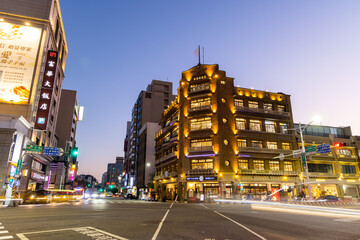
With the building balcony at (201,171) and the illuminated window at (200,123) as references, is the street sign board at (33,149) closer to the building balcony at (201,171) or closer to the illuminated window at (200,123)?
the building balcony at (201,171)

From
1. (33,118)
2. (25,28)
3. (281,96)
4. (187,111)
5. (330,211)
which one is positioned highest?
(25,28)

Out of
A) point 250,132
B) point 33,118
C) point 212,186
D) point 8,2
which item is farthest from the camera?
point 250,132

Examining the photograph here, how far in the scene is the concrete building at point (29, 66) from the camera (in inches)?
1372

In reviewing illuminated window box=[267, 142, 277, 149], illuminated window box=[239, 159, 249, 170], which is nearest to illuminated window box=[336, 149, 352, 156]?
illuminated window box=[267, 142, 277, 149]

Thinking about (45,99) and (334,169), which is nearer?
(45,99)

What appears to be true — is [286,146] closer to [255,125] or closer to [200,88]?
[255,125]

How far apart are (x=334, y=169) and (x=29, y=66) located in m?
65.0

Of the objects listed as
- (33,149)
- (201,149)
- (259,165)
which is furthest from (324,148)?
(33,149)

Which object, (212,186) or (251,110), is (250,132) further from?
(212,186)

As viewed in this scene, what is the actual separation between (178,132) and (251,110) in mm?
16300

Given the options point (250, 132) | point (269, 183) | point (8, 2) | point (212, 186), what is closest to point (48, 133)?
point (8, 2)

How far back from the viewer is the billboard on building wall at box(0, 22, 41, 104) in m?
34.6

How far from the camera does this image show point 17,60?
3597cm

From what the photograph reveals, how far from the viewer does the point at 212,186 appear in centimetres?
4553
